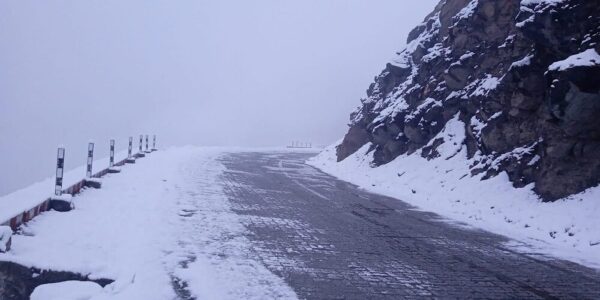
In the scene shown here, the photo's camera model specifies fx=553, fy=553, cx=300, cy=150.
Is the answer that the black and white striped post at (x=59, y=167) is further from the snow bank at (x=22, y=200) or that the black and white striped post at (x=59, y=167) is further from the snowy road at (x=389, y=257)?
the snowy road at (x=389, y=257)

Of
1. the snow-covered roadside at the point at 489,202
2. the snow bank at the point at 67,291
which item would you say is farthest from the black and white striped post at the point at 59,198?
the snow-covered roadside at the point at 489,202

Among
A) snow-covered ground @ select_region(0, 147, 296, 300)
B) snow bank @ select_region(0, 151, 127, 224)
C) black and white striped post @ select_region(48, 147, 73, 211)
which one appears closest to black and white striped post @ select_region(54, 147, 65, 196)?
black and white striped post @ select_region(48, 147, 73, 211)

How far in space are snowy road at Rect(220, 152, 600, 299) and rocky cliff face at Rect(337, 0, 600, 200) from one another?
3804 mm

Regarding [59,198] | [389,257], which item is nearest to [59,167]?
[59,198]

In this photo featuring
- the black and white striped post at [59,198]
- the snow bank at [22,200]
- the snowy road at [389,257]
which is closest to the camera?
the snowy road at [389,257]

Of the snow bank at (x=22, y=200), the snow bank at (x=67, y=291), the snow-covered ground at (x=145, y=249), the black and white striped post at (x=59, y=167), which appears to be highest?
the black and white striped post at (x=59, y=167)

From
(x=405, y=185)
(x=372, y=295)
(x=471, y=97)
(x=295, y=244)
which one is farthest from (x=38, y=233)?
(x=471, y=97)

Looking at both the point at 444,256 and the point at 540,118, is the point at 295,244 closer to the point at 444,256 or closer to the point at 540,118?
the point at 444,256

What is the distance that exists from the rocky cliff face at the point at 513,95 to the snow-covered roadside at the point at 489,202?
0.50 metres

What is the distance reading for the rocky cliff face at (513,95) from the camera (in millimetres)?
14219

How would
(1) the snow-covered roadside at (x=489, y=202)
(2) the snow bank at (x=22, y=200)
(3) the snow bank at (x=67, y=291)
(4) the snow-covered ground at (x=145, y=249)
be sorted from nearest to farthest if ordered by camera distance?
(3) the snow bank at (x=67, y=291) < (4) the snow-covered ground at (x=145, y=249) < (2) the snow bank at (x=22, y=200) < (1) the snow-covered roadside at (x=489, y=202)

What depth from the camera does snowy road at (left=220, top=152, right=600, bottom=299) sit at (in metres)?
7.40

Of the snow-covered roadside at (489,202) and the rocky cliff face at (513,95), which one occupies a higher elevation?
the rocky cliff face at (513,95)

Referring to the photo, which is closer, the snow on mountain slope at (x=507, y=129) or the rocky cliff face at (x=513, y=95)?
the snow on mountain slope at (x=507, y=129)
